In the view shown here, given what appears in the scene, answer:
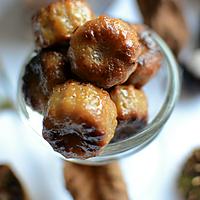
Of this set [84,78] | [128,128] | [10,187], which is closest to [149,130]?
[128,128]

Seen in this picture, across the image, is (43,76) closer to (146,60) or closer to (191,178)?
(146,60)

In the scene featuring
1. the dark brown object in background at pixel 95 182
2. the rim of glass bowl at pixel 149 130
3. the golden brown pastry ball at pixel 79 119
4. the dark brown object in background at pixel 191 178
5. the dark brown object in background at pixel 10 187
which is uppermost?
the golden brown pastry ball at pixel 79 119

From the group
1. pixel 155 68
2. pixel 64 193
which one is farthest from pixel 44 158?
pixel 155 68

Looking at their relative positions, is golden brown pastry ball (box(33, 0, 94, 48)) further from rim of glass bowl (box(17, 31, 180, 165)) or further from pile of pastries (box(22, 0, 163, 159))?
rim of glass bowl (box(17, 31, 180, 165))

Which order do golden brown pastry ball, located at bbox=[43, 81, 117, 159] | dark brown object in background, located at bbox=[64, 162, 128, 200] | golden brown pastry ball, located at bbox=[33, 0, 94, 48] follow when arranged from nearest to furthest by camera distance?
1. golden brown pastry ball, located at bbox=[43, 81, 117, 159]
2. golden brown pastry ball, located at bbox=[33, 0, 94, 48]
3. dark brown object in background, located at bbox=[64, 162, 128, 200]

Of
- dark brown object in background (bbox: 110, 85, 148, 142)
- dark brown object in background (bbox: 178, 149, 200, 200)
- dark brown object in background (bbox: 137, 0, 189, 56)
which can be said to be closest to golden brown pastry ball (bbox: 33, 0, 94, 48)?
dark brown object in background (bbox: 110, 85, 148, 142)

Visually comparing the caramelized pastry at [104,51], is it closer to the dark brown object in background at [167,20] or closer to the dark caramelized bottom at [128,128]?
the dark caramelized bottom at [128,128]

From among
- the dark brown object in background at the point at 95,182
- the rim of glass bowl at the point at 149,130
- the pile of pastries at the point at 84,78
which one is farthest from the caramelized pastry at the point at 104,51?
the dark brown object in background at the point at 95,182
